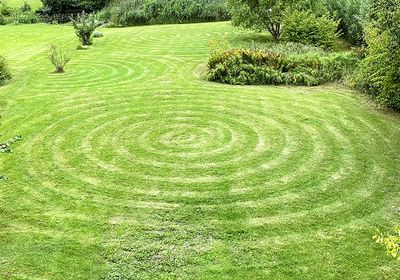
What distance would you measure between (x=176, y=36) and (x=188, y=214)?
24.8 m

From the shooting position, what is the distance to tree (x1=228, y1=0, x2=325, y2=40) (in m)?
29.4

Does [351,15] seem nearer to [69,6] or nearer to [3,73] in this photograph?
[3,73]

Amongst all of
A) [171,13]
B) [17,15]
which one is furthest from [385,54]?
[17,15]

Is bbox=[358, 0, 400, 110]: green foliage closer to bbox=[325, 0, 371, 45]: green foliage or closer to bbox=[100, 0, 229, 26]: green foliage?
bbox=[325, 0, 371, 45]: green foliage

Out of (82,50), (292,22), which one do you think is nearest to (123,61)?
(82,50)

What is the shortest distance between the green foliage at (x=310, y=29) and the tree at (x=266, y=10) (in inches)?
52.6

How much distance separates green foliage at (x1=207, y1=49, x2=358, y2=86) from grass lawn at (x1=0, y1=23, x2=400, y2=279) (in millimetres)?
917

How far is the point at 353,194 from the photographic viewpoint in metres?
12.1

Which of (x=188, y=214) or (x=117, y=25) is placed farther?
(x=117, y=25)

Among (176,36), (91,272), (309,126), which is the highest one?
(176,36)

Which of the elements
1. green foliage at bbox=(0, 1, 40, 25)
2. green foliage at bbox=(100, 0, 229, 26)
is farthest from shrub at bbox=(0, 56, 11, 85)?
green foliage at bbox=(0, 1, 40, 25)

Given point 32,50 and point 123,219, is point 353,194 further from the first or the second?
point 32,50

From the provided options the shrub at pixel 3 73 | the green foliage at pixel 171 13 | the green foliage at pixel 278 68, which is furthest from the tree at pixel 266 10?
the shrub at pixel 3 73

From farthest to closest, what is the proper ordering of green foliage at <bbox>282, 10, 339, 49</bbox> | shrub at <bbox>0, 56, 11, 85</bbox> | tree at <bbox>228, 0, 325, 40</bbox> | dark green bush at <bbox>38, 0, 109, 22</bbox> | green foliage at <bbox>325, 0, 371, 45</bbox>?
dark green bush at <bbox>38, 0, 109, 22</bbox>, tree at <bbox>228, 0, 325, 40</bbox>, green foliage at <bbox>325, 0, 371, 45</bbox>, green foliage at <bbox>282, 10, 339, 49</bbox>, shrub at <bbox>0, 56, 11, 85</bbox>
